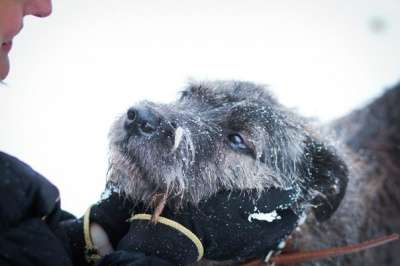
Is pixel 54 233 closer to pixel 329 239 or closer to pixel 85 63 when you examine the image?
pixel 329 239

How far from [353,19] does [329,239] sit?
25.7ft

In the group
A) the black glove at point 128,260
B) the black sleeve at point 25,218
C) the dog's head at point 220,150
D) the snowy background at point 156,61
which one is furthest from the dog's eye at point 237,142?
the snowy background at point 156,61

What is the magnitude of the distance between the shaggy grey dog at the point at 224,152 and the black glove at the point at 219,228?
12 cm

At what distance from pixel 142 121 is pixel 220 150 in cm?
57

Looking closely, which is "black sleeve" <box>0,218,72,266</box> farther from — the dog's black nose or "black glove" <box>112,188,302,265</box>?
the dog's black nose

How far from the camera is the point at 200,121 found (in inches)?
118

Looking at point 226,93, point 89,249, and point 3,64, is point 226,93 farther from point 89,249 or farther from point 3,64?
point 3,64

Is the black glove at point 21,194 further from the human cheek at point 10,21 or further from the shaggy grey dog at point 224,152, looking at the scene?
the shaggy grey dog at point 224,152

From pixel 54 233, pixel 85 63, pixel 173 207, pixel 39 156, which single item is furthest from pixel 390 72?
pixel 54 233

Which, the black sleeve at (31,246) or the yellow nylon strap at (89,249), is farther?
the yellow nylon strap at (89,249)

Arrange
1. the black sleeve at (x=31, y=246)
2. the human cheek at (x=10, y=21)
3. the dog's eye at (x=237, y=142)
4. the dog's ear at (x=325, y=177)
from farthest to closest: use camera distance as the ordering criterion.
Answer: the dog's ear at (x=325, y=177) → the dog's eye at (x=237, y=142) → the human cheek at (x=10, y=21) → the black sleeve at (x=31, y=246)

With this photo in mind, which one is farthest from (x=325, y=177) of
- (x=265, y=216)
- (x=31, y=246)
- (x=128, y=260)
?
(x=31, y=246)

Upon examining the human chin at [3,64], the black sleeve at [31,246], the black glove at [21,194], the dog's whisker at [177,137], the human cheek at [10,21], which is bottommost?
the black sleeve at [31,246]

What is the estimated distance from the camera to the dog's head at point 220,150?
272 cm
